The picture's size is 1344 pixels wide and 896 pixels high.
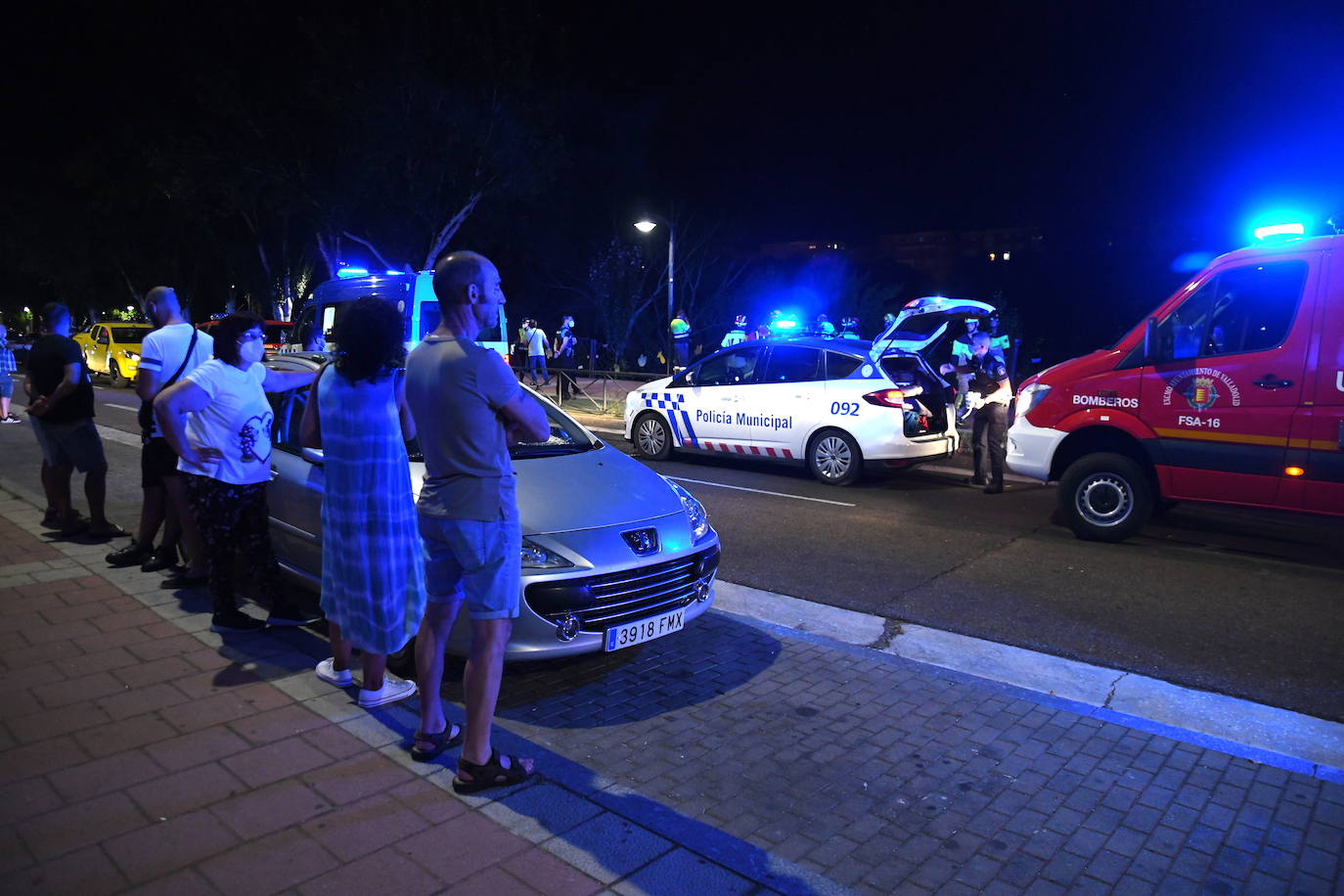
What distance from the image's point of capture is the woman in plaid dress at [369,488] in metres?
3.48

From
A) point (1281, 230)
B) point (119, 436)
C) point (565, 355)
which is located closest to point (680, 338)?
point (565, 355)

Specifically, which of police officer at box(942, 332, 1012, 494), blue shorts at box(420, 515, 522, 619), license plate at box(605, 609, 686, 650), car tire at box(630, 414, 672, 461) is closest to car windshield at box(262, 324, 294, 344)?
car tire at box(630, 414, 672, 461)

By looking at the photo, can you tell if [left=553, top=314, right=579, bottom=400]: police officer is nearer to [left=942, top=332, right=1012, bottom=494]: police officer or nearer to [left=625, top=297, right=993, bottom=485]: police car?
[left=625, top=297, right=993, bottom=485]: police car

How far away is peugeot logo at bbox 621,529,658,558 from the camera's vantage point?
416 cm

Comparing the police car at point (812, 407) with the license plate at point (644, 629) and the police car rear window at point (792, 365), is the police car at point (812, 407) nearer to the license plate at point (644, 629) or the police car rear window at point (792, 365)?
the police car rear window at point (792, 365)

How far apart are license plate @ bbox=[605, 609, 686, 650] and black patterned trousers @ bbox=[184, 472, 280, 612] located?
2.16 meters

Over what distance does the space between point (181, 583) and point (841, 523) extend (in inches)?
211

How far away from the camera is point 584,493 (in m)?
4.46

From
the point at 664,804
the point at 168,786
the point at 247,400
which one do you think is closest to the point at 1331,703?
the point at 664,804

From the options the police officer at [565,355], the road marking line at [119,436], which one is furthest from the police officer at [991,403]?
the road marking line at [119,436]

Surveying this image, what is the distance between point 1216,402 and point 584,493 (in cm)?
522

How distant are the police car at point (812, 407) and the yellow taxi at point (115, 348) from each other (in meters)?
18.6

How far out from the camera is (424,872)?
2.68 m

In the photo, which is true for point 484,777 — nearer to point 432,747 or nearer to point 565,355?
point 432,747
